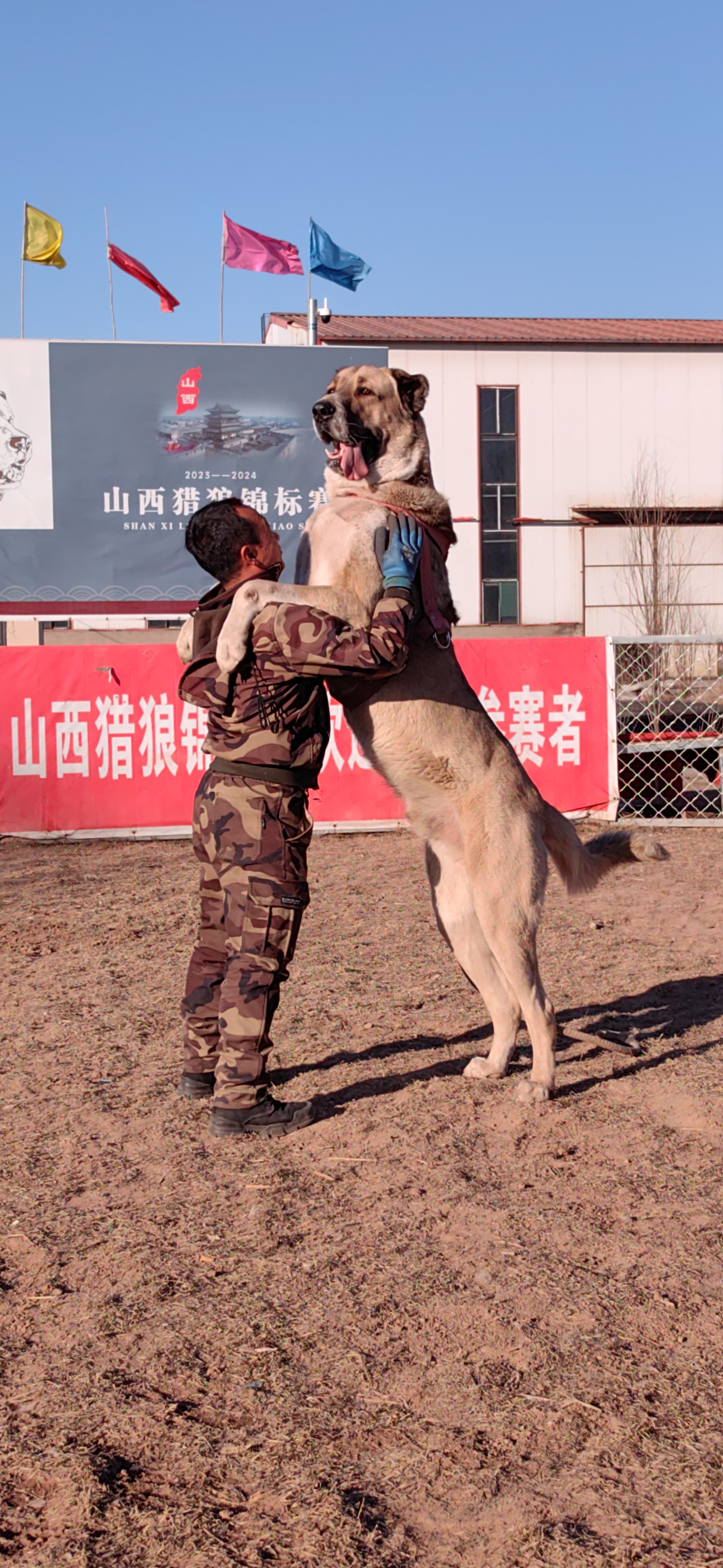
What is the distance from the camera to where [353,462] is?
12.6ft

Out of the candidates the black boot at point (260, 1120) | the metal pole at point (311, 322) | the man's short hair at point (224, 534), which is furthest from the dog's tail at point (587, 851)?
the metal pole at point (311, 322)

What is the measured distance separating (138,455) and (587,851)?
15749 mm

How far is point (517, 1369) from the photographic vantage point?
2295 millimetres

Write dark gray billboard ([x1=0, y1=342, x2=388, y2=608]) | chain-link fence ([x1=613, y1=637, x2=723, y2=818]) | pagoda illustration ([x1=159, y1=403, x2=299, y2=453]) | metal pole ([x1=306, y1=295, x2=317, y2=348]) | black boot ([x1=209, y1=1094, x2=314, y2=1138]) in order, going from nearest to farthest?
black boot ([x1=209, y1=1094, x2=314, y2=1138]) < chain-link fence ([x1=613, y1=637, x2=723, y2=818]) < dark gray billboard ([x1=0, y1=342, x2=388, y2=608]) < pagoda illustration ([x1=159, y1=403, x2=299, y2=453]) < metal pole ([x1=306, y1=295, x2=317, y2=348])

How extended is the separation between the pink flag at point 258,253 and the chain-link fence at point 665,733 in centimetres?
1333

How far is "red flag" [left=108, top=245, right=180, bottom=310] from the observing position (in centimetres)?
2052

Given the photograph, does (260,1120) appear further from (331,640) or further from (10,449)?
(10,449)

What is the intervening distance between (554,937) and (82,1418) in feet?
15.3

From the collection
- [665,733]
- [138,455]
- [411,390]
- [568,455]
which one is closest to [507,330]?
[568,455]

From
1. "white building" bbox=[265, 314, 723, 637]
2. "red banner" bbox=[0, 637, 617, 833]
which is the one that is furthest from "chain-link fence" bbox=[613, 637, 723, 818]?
"white building" bbox=[265, 314, 723, 637]

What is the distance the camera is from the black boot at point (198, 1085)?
12.9 ft

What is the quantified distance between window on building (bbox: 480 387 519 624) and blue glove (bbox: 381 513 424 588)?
2576cm

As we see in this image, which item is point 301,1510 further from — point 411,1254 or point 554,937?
point 554,937

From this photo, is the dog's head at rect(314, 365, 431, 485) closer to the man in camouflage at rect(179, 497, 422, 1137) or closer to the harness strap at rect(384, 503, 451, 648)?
the harness strap at rect(384, 503, 451, 648)
